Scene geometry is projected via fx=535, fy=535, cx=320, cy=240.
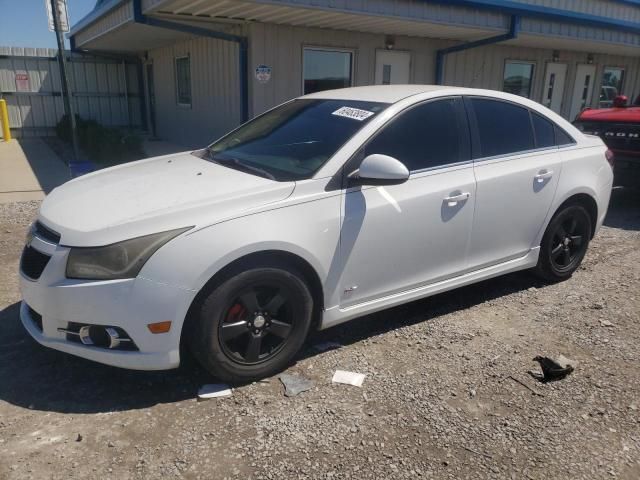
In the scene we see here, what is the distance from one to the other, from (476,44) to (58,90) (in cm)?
1282

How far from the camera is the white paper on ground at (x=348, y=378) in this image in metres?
3.19

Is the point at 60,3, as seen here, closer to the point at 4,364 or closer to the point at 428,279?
the point at 4,364

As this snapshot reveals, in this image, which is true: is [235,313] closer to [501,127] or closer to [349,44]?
[501,127]

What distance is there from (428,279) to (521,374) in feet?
2.80

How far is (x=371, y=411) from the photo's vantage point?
9.56 feet

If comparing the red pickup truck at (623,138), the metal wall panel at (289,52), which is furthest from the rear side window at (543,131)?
the metal wall panel at (289,52)

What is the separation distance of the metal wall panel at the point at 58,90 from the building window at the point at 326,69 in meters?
9.35

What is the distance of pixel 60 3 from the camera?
757 cm

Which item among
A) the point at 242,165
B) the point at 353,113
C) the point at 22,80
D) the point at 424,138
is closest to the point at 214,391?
the point at 242,165

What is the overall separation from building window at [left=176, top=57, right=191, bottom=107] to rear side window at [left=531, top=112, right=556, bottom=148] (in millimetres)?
9895

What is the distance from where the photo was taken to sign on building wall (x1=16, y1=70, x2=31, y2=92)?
52.9ft

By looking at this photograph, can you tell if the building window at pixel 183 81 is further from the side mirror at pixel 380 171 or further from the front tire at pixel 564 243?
the side mirror at pixel 380 171

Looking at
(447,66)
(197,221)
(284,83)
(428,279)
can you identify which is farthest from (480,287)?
(447,66)

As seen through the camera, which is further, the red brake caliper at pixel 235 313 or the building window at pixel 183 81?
the building window at pixel 183 81
